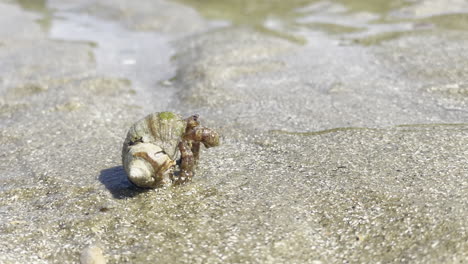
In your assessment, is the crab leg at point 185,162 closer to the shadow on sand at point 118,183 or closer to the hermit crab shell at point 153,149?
the hermit crab shell at point 153,149

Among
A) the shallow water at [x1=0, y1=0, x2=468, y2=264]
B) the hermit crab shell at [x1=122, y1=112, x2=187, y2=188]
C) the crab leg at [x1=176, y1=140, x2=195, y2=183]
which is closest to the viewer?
the shallow water at [x1=0, y1=0, x2=468, y2=264]

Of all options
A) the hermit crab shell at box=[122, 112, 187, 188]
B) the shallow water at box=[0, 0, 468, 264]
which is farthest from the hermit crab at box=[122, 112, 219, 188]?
the shallow water at box=[0, 0, 468, 264]

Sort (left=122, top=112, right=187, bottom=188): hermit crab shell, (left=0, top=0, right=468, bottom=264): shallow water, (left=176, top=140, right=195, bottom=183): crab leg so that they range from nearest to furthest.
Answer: (left=0, top=0, right=468, bottom=264): shallow water
(left=122, top=112, right=187, bottom=188): hermit crab shell
(left=176, top=140, right=195, bottom=183): crab leg

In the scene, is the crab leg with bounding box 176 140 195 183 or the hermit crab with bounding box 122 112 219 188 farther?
the crab leg with bounding box 176 140 195 183

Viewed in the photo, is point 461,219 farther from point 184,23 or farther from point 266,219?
point 184,23

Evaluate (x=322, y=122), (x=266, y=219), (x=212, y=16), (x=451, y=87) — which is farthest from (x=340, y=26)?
(x=266, y=219)

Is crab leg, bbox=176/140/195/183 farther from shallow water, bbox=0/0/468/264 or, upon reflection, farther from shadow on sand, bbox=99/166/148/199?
shadow on sand, bbox=99/166/148/199

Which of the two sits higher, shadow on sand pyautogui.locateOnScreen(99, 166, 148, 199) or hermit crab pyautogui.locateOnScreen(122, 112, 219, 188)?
hermit crab pyautogui.locateOnScreen(122, 112, 219, 188)

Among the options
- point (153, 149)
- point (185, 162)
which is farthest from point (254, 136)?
point (153, 149)

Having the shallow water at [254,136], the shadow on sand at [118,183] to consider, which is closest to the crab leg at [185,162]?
the shallow water at [254,136]
